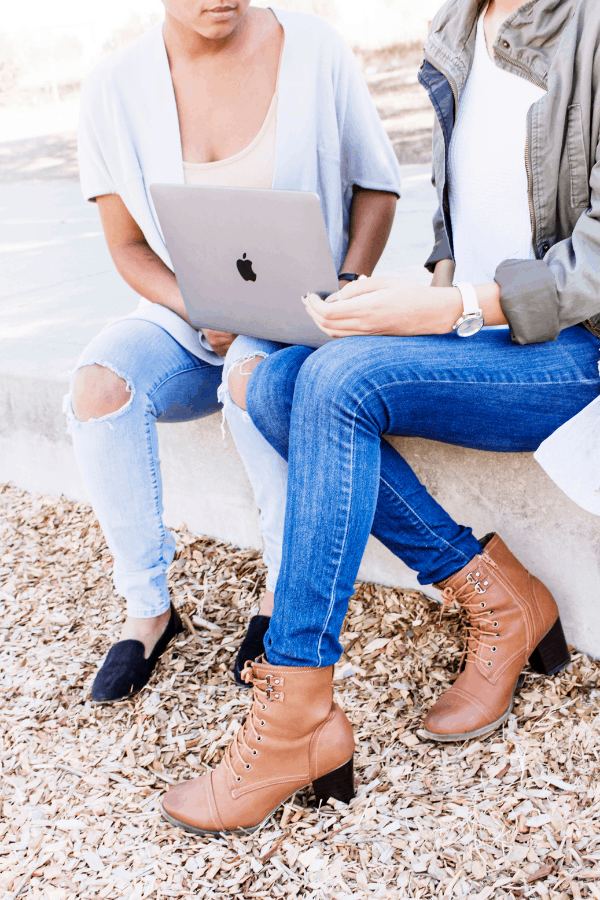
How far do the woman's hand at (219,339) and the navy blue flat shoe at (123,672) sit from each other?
771mm

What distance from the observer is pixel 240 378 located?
1920 mm

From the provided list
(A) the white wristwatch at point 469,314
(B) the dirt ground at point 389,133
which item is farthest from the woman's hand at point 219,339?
(B) the dirt ground at point 389,133

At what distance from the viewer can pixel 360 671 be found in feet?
6.79

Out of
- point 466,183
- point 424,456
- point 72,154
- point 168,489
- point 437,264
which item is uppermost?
point 466,183

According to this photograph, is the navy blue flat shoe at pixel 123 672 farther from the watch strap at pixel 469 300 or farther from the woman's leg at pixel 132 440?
the watch strap at pixel 469 300

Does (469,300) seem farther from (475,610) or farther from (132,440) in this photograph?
(132,440)

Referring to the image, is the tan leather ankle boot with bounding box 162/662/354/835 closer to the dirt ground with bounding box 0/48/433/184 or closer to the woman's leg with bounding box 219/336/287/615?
the woman's leg with bounding box 219/336/287/615

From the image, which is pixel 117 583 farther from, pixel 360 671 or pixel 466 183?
pixel 466 183

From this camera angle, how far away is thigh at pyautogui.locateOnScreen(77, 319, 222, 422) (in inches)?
78.4

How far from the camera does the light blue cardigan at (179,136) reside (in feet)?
6.88

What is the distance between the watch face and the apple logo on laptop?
0.46 metres

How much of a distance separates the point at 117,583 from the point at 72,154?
37.6 ft

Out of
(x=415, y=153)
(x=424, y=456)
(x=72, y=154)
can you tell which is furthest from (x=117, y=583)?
(x=72, y=154)

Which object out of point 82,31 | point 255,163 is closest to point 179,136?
point 255,163
